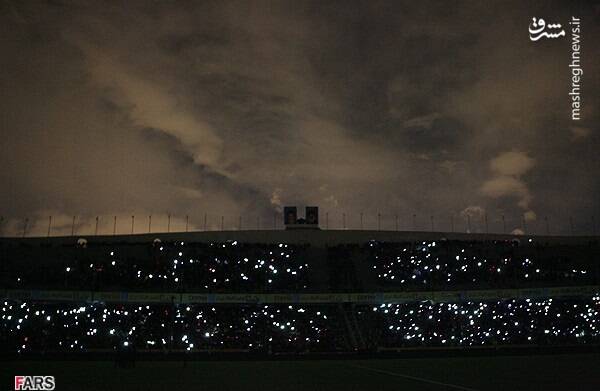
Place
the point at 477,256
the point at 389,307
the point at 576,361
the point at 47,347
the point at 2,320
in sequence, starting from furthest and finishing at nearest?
1. the point at 477,256
2. the point at 389,307
3. the point at 2,320
4. the point at 47,347
5. the point at 576,361

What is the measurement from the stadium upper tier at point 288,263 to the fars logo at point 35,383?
25.1m

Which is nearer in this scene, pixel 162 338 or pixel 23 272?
pixel 162 338

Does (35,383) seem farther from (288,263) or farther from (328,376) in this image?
(288,263)

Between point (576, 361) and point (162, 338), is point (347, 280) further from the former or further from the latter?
point (576, 361)

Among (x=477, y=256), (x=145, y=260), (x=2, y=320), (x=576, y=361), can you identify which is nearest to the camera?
(x=576, y=361)

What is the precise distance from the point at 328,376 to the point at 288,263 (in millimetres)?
29777

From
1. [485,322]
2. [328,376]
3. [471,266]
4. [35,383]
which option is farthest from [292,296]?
[35,383]

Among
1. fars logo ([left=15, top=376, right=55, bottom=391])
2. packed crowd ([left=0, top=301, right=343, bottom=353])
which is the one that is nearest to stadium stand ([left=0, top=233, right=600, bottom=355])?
packed crowd ([left=0, top=301, right=343, bottom=353])

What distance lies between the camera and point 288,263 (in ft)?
177

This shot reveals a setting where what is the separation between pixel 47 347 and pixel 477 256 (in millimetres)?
41172

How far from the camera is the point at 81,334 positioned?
4241 centimetres

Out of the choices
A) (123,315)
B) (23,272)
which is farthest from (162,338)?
(23,272)

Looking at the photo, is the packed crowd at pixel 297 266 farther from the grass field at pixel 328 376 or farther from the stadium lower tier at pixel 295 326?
the grass field at pixel 328 376

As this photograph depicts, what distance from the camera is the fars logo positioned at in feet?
63.1
